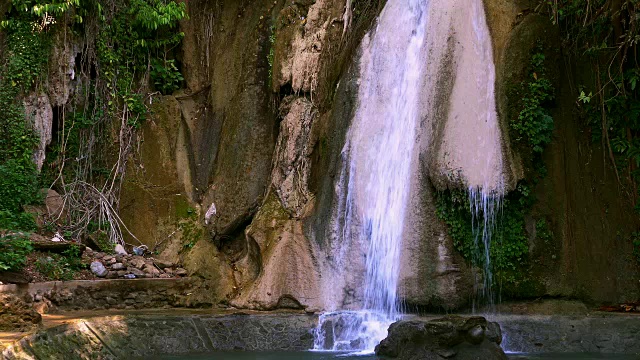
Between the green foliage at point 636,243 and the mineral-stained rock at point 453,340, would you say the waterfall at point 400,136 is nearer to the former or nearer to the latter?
the mineral-stained rock at point 453,340

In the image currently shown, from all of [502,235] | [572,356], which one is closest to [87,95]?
[502,235]

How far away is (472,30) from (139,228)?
6186 millimetres

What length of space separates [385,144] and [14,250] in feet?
16.8

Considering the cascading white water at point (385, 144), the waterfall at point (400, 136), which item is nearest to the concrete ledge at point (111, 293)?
the waterfall at point (400, 136)

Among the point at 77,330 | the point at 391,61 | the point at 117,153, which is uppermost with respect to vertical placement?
the point at 391,61

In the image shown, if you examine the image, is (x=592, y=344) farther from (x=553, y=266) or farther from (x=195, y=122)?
(x=195, y=122)

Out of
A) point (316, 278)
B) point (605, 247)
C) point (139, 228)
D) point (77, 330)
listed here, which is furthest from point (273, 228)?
point (605, 247)

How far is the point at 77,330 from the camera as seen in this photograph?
820 centimetres

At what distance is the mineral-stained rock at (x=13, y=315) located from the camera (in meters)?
7.97

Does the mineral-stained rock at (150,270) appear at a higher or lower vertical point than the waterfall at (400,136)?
lower

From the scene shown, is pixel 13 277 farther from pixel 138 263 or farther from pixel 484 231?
pixel 484 231

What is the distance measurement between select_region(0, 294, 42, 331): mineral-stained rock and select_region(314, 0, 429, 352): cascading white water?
393 cm

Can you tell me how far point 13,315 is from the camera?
8023 millimetres

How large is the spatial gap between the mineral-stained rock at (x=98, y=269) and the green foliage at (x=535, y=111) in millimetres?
6043
